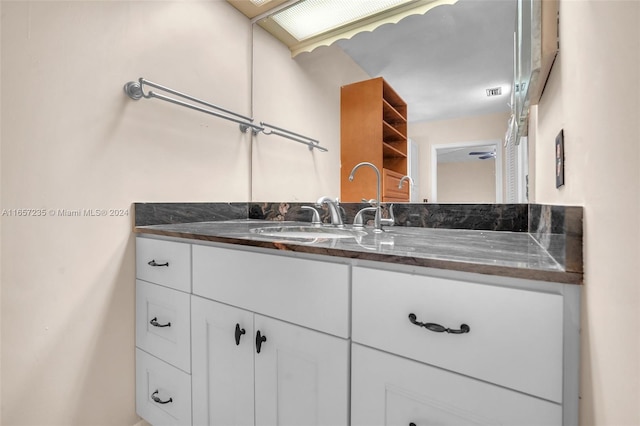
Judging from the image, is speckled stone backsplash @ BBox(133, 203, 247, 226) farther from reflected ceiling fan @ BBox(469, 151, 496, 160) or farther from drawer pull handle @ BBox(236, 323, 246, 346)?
reflected ceiling fan @ BBox(469, 151, 496, 160)

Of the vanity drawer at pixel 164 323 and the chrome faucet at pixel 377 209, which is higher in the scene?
the chrome faucet at pixel 377 209

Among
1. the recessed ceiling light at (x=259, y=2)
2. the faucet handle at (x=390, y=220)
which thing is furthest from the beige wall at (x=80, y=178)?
the faucet handle at (x=390, y=220)

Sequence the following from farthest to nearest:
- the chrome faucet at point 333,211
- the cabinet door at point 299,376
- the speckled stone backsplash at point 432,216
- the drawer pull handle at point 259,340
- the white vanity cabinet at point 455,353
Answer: the chrome faucet at point 333,211
the drawer pull handle at point 259,340
the cabinet door at point 299,376
the speckled stone backsplash at point 432,216
the white vanity cabinet at point 455,353

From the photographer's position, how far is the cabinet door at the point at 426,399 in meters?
0.50

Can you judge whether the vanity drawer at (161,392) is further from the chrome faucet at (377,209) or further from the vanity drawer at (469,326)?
the chrome faucet at (377,209)

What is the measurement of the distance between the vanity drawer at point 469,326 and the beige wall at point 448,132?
720mm

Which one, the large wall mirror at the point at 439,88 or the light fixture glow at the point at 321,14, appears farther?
the light fixture glow at the point at 321,14

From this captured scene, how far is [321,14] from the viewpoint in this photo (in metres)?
1.63

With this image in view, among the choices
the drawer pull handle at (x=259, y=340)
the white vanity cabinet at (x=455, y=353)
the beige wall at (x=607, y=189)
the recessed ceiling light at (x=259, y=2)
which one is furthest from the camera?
the recessed ceiling light at (x=259, y=2)

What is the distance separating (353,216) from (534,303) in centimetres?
103

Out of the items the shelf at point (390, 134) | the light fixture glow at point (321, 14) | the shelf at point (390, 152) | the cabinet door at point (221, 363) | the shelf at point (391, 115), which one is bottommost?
the cabinet door at point (221, 363)

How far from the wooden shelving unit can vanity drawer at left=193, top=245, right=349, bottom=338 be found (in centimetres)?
72

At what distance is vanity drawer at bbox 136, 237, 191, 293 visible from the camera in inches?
41.3

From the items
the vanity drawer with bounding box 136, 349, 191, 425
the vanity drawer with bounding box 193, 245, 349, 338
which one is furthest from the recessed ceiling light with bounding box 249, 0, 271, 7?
the vanity drawer with bounding box 136, 349, 191, 425
